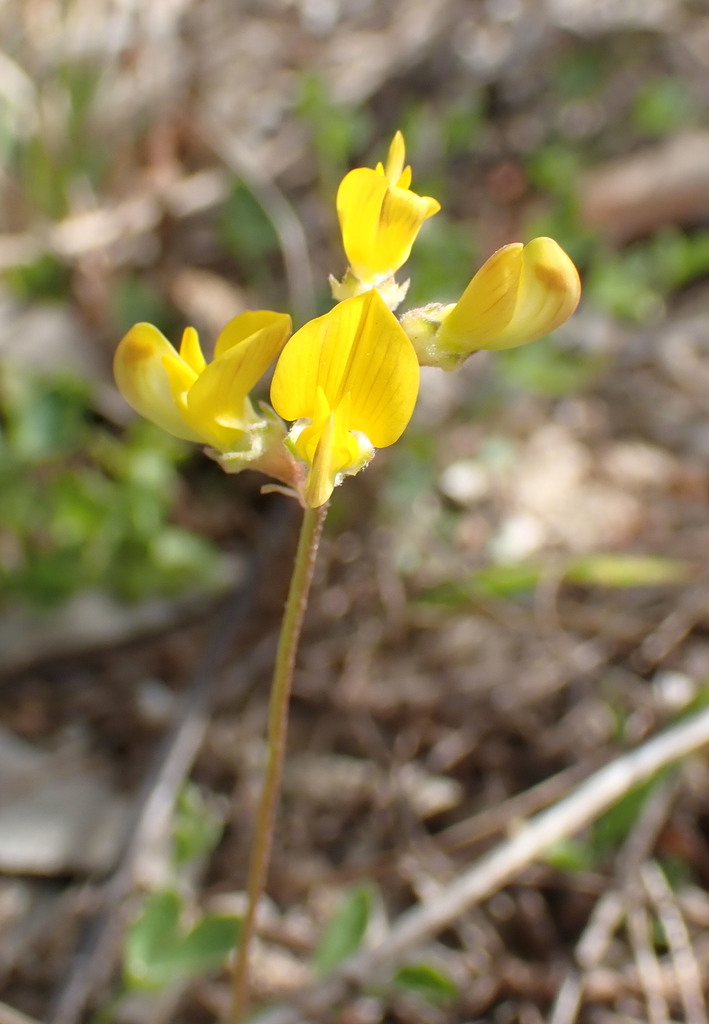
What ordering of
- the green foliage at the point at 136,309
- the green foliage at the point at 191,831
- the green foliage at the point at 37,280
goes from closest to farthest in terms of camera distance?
1. the green foliage at the point at 191,831
2. the green foliage at the point at 136,309
3. the green foliage at the point at 37,280

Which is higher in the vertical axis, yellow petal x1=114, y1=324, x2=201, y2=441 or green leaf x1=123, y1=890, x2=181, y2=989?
yellow petal x1=114, y1=324, x2=201, y2=441

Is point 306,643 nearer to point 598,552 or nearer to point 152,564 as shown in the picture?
point 152,564

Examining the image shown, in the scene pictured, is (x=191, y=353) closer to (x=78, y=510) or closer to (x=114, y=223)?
(x=78, y=510)

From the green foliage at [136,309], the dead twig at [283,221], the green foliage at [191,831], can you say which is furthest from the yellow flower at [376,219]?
the green foliage at [136,309]

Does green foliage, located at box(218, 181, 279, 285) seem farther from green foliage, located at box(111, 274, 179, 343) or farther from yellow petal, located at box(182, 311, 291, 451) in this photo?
yellow petal, located at box(182, 311, 291, 451)

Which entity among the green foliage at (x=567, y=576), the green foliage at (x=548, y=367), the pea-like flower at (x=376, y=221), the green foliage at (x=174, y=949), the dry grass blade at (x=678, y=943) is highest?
Result: the pea-like flower at (x=376, y=221)

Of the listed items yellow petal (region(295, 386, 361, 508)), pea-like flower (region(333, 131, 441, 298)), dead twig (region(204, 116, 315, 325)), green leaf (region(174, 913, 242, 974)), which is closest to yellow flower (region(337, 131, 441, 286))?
pea-like flower (region(333, 131, 441, 298))

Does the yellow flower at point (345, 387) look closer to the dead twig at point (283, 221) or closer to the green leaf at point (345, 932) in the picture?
the green leaf at point (345, 932)
